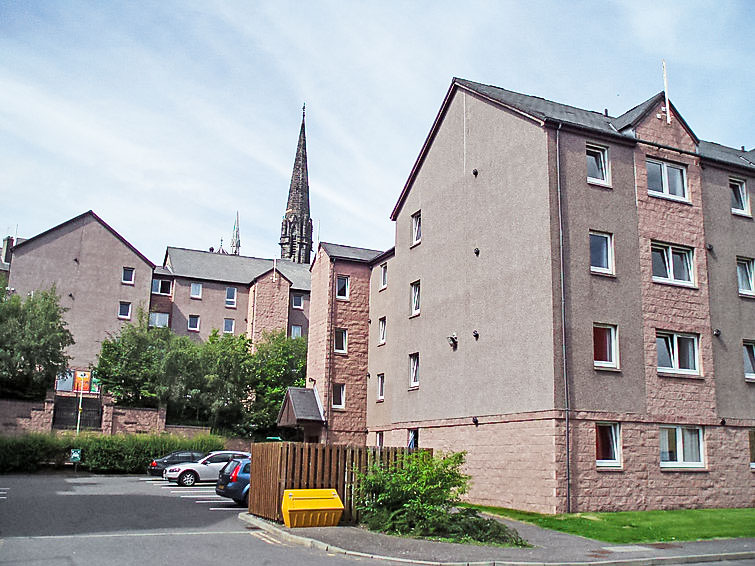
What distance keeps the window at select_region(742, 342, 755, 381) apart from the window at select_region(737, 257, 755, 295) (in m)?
1.85

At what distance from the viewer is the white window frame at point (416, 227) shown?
1195 inches

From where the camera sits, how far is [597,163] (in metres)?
23.4

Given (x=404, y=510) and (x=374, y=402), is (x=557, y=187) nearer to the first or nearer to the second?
(x=404, y=510)

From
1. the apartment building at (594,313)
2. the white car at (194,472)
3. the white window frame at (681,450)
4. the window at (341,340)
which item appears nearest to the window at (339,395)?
the window at (341,340)

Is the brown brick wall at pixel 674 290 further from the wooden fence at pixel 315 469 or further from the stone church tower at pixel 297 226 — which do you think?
the stone church tower at pixel 297 226

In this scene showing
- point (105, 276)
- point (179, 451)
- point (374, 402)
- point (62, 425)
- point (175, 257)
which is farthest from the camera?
point (175, 257)

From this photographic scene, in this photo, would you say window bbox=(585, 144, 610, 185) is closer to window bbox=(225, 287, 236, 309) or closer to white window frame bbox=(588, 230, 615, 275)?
white window frame bbox=(588, 230, 615, 275)

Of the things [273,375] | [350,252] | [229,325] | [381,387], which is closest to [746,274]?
[381,387]

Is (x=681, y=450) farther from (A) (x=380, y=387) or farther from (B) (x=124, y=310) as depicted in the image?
(B) (x=124, y=310)

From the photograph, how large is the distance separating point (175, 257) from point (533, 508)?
157ft

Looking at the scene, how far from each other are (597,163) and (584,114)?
2734 mm

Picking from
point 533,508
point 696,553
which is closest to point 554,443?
point 533,508

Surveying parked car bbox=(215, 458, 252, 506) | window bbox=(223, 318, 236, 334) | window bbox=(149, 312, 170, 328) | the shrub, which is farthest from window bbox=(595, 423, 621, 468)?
window bbox=(223, 318, 236, 334)

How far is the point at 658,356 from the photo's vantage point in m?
22.3
